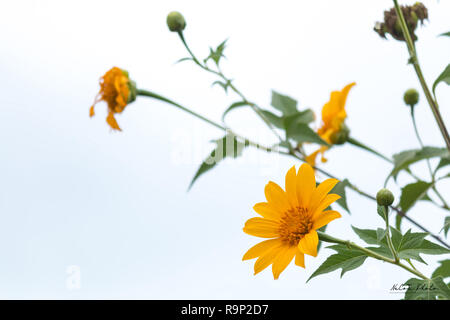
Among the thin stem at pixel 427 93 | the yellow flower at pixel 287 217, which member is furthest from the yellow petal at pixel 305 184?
the thin stem at pixel 427 93

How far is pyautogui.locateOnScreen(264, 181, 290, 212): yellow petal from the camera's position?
0.53m

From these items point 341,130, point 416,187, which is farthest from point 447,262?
point 341,130

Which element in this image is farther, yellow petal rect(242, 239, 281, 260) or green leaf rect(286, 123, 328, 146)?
green leaf rect(286, 123, 328, 146)

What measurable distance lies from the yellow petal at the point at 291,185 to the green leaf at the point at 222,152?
24 centimetres

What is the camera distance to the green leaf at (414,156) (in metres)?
0.74

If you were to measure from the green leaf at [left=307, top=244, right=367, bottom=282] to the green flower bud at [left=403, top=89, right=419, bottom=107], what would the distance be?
1.40 ft

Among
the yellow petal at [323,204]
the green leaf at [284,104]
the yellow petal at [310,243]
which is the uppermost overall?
the green leaf at [284,104]

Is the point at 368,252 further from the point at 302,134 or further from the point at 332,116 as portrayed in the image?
the point at 332,116

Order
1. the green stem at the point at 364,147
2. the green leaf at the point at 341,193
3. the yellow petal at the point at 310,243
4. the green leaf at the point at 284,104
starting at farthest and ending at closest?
the green leaf at the point at 284,104, the green stem at the point at 364,147, the green leaf at the point at 341,193, the yellow petal at the point at 310,243

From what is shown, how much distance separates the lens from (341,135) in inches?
35.2

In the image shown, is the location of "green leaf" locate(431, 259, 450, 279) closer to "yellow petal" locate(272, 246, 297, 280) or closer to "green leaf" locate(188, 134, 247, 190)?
"yellow petal" locate(272, 246, 297, 280)

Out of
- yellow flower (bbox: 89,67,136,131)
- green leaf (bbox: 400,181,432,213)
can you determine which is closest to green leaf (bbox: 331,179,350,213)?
green leaf (bbox: 400,181,432,213)

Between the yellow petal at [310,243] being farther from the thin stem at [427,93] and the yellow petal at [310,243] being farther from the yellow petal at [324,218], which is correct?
the thin stem at [427,93]
